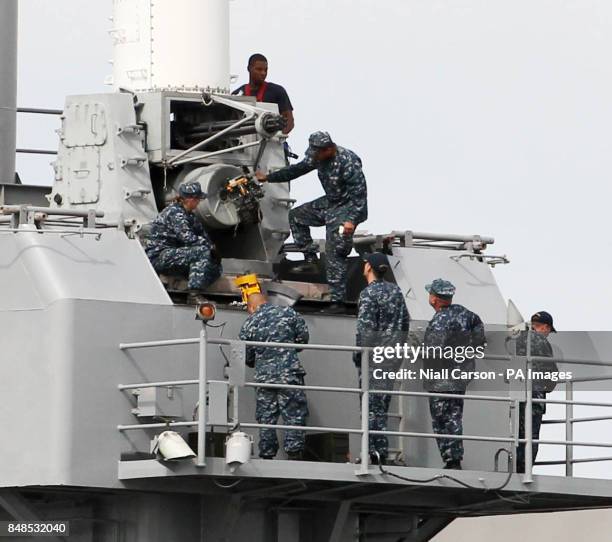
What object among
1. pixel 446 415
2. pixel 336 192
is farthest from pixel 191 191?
pixel 446 415

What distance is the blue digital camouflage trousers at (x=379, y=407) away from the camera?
21031 mm

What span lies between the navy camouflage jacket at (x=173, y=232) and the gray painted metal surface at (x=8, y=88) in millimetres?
4306

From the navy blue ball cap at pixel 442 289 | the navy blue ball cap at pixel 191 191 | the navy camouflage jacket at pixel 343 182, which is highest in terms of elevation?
the navy camouflage jacket at pixel 343 182

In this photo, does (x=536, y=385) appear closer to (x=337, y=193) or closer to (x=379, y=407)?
(x=379, y=407)

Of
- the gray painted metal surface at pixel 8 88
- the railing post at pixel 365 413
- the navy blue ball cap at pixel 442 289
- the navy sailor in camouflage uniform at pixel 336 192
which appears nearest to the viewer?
the railing post at pixel 365 413

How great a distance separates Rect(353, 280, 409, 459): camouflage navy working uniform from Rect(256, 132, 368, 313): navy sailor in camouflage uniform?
1.37 m

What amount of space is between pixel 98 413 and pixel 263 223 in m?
3.50

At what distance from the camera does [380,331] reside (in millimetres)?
21281

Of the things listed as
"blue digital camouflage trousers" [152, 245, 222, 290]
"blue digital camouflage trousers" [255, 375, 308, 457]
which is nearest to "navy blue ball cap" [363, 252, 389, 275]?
"blue digital camouflage trousers" [255, 375, 308, 457]

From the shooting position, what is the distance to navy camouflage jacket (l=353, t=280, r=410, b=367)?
69.6ft

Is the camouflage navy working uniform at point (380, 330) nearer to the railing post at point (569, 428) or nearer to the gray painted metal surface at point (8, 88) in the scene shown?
the railing post at point (569, 428)

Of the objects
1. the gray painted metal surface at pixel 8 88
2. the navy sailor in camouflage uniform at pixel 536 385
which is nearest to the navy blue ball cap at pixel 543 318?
the navy sailor in camouflage uniform at pixel 536 385

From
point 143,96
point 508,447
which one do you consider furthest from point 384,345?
point 143,96

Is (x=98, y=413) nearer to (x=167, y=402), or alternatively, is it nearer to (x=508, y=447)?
(x=167, y=402)
